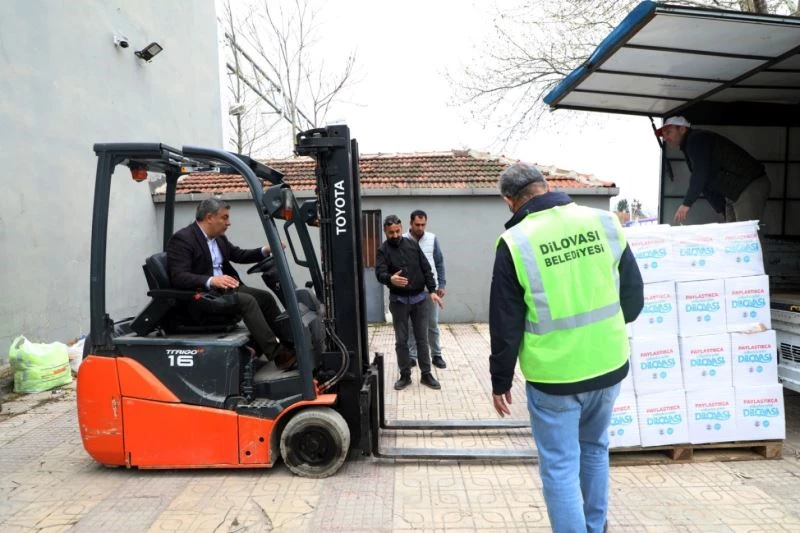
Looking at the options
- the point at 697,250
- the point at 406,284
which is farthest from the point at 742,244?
the point at 406,284

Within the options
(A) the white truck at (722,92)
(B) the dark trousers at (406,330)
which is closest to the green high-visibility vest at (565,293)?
(A) the white truck at (722,92)

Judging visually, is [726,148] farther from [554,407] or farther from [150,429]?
[150,429]

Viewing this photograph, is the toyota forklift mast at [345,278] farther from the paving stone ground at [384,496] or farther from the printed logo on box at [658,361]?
the printed logo on box at [658,361]

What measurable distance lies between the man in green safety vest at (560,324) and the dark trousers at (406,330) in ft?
11.6

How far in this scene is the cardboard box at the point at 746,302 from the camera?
3.97 m

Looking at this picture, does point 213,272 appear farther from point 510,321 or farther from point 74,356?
point 74,356

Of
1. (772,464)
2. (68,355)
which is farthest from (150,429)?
(772,464)

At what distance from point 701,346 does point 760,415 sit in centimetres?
71

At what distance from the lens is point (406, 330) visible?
609cm

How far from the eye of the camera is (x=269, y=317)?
14.6 ft

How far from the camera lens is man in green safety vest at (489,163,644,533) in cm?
238

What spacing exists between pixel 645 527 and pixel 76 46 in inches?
378

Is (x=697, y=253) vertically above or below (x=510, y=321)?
above

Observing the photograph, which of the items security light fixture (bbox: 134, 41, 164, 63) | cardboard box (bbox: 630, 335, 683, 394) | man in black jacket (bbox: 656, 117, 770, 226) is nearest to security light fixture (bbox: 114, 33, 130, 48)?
security light fixture (bbox: 134, 41, 164, 63)
